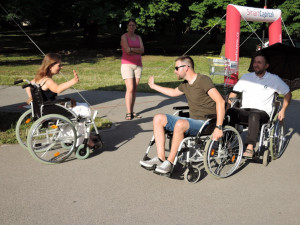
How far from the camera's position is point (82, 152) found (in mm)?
4859

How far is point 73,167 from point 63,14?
24.4 m

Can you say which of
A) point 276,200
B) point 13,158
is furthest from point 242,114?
point 13,158

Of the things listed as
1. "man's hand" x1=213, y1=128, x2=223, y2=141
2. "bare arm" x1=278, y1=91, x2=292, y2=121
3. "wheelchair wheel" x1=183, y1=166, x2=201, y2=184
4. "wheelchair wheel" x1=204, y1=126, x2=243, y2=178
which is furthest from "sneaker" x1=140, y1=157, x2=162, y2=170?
"bare arm" x1=278, y1=91, x2=292, y2=121

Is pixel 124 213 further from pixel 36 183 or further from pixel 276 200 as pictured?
pixel 276 200

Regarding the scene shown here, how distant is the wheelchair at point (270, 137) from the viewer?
187 inches

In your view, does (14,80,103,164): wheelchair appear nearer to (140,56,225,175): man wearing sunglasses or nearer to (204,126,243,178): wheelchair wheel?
(140,56,225,175): man wearing sunglasses

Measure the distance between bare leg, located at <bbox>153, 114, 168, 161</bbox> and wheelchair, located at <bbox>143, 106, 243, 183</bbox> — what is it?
14 cm

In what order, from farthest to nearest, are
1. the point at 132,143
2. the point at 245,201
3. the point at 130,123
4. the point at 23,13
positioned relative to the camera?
the point at 23,13
the point at 130,123
the point at 132,143
the point at 245,201

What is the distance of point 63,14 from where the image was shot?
27.1 metres

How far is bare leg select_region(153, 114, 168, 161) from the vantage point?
4.32 metres

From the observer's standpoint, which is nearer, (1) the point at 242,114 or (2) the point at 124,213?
(2) the point at 124,213

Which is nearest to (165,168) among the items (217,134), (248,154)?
(217,134)

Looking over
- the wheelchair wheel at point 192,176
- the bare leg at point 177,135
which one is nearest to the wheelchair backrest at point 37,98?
the bare leg at point 177,135

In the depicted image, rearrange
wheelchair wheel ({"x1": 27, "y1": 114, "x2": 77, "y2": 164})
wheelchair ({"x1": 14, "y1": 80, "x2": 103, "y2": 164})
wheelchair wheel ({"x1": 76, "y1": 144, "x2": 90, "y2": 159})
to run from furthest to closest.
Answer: wheelchair wheel ({"x1": 76, "y1": 144, "x2": 90, "y2": 159}) < wheelchair ({"x1": 14, "y1": 80, "x2": 103, "y2": 164}) < wheelchair wheel ({"x1": 27, "y1": 114, "x2": 77, "y2": 164})
